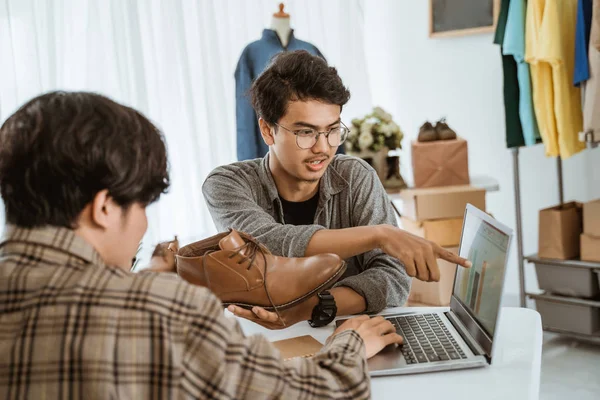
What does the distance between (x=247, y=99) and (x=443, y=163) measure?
100 centimetres

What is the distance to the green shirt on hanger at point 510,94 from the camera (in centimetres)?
334

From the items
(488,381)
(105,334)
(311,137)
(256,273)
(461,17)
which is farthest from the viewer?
(461,17)

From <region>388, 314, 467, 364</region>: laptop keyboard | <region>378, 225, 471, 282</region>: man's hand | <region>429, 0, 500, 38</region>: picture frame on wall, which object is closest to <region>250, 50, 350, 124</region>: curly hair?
<region>378, 225, 471, 282</region>: man's hand

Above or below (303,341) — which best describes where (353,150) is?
above

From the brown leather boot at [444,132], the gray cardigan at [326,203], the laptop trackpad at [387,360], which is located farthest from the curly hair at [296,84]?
the brown leather boot at [444,132]

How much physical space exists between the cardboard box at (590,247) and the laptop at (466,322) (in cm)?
193

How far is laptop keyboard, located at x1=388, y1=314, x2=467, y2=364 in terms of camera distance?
1.16m

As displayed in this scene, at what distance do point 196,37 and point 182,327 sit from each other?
2.68m

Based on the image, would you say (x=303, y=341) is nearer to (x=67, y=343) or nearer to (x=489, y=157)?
(x=67, y=343)

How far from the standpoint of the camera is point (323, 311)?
1.41 m

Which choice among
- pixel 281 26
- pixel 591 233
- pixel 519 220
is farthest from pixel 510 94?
pixel 281 26

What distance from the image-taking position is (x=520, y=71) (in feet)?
10.8

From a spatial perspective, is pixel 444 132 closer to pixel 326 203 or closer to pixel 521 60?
pixel 521 60

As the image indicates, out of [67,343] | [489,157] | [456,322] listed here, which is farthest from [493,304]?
[489,157]
